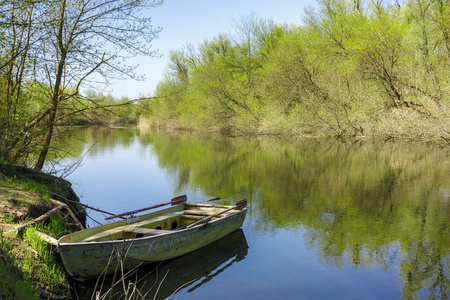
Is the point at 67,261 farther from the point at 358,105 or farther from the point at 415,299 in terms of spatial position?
the point at 358,105

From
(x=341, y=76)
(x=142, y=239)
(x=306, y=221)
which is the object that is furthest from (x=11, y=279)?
(x=341, y=76)

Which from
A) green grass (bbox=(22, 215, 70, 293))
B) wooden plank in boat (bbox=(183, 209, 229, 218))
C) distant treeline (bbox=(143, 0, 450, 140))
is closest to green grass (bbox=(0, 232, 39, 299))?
green grass (bbox=(22, 215, 70, 293))

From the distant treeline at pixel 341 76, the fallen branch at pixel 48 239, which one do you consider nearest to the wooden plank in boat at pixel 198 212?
the fallen branch at pixel 48 239

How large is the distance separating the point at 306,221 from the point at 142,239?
198 inches

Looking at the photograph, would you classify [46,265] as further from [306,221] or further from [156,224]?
[306,221]

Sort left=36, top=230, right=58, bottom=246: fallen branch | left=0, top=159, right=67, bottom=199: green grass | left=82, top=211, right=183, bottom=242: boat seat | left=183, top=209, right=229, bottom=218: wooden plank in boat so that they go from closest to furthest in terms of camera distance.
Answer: left=36, top=230, right=58, bottom=246: fallen branch
left=82, top=211, right=183, bottom=242: boat seat
left=0, top=159, right=67, bottom=199: green grass
left=183, top=209, right=229, bottom=218: wooden plank in boat

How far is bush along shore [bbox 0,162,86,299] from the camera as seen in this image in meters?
4.92

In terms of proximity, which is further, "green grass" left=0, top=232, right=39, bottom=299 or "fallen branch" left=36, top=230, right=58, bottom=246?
"fallen branch" left=36, top=230, right=58, bottom=246

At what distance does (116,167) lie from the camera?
2017 cm

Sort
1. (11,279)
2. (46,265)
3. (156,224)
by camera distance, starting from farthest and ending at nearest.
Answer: (156,224) → (46,265) → (11,279)

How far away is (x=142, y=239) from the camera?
6516mm

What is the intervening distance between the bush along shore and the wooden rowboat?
29 centimetres

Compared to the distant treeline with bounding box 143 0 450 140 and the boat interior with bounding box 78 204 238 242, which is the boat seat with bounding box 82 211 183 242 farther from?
the distant treeline with bounding box 143 0 450 140

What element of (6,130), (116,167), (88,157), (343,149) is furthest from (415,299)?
(88,157)
